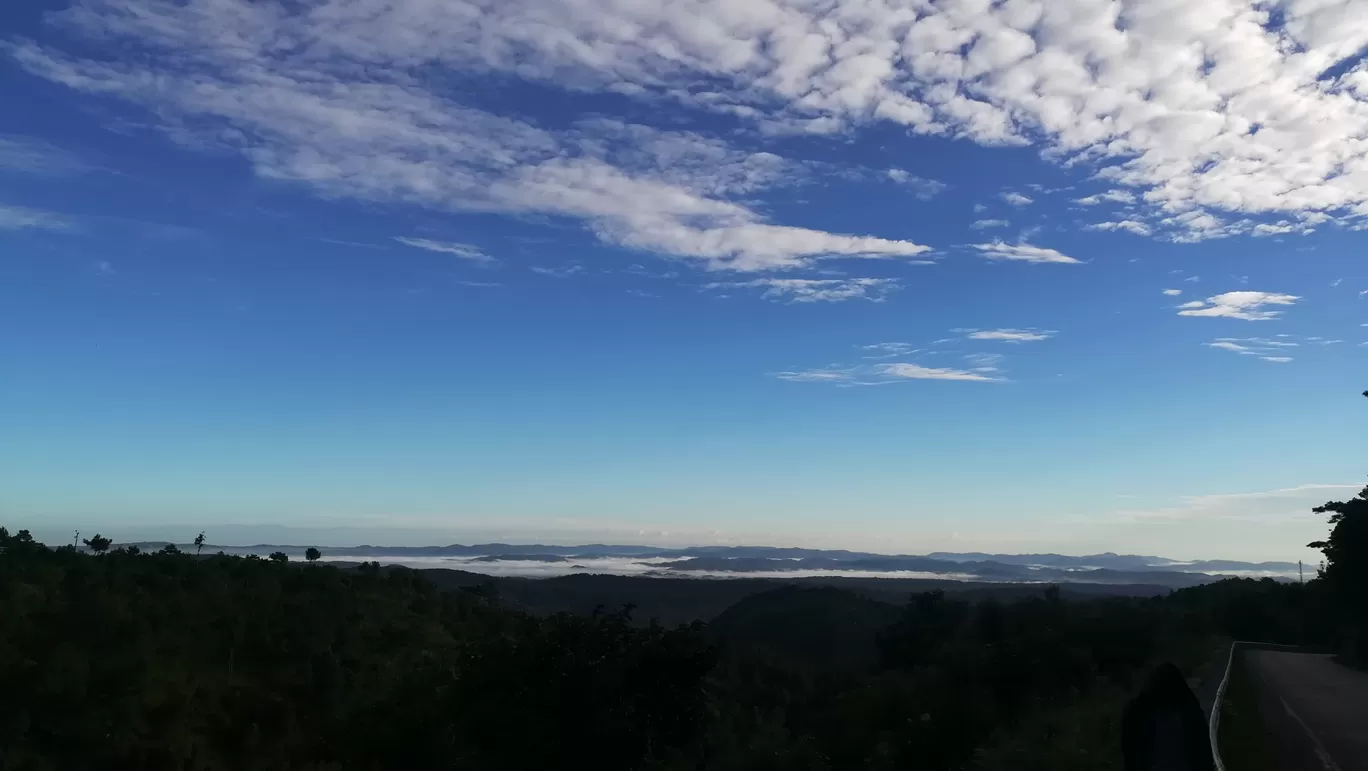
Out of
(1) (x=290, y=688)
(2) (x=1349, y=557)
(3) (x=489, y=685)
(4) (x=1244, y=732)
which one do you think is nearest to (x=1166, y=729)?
(4) (x=1244, y=732)

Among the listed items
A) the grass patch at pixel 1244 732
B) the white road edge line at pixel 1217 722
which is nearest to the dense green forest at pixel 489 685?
the white road edge line at pixel 1217 722

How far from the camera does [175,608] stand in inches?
1853

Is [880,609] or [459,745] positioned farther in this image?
[880,609]

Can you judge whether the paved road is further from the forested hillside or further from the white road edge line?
the forested hillside

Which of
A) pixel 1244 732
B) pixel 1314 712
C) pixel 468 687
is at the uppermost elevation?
pixel 1244 732

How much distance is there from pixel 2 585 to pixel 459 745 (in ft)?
64.1

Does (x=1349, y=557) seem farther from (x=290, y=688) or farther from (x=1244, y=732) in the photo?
(x=290, y=688)

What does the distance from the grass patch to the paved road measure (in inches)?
7.8

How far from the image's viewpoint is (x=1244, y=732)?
17.2 m

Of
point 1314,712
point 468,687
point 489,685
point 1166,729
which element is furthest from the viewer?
point 468,687

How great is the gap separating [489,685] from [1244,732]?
2456 cm

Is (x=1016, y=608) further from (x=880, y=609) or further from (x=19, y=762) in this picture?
(x=880, y=609)

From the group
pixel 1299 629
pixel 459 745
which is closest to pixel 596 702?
pixel 459 745

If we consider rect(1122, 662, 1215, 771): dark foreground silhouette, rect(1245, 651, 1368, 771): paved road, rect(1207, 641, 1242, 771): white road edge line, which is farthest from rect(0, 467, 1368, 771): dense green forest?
rect(1122, 662, 1215, 771): dark foreground silhouette
